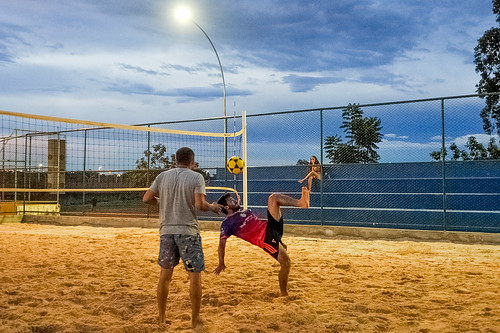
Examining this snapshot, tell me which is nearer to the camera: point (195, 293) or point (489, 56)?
point (195, 293)

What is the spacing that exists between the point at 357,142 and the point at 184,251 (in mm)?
11993

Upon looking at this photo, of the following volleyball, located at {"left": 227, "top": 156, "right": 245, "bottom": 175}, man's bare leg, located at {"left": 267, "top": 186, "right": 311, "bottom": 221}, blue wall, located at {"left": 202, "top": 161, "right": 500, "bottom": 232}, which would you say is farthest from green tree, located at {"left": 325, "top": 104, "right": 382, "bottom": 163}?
man's bare leg, located at {"left": 267, "top": 186, "right": 311, "bottom": 221}

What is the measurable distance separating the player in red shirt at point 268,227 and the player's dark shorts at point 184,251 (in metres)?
0.92

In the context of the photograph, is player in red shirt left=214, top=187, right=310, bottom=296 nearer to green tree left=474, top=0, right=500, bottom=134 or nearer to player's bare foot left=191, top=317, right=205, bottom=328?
player's bare foot left=191, top=317, right=205, bottom=328

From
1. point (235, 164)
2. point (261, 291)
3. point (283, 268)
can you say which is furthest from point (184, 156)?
point (235, 164)

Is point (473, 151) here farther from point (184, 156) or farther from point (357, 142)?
point (184, 156)

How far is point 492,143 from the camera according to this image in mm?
14586

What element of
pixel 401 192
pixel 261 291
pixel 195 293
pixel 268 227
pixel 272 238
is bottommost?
pixel 261 291

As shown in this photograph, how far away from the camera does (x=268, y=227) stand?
192 inches

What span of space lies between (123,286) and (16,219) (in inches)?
450

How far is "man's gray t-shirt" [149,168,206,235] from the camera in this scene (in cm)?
380

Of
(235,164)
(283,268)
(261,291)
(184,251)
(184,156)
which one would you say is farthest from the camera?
(235,164)

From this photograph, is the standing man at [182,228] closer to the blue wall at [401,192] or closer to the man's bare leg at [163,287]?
the man's bare leg at [163,287]

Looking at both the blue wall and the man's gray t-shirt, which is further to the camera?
the blue wall
